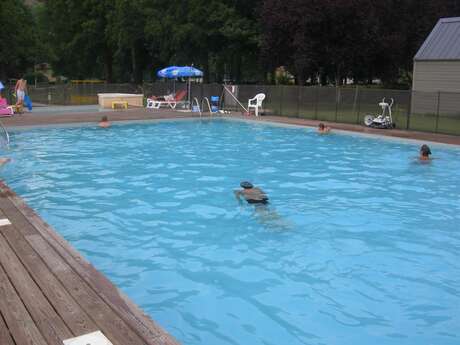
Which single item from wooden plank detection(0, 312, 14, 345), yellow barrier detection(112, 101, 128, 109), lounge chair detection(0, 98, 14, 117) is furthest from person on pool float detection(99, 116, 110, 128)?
wooden plank detection(0, 312, 14, 345)

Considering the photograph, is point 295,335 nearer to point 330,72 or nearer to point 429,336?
point 429,336

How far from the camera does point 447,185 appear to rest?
10.5 m

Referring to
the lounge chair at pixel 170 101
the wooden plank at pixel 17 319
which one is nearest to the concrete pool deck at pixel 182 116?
the lounge chair at pixel 170 101

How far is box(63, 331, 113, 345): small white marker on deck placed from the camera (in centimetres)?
339

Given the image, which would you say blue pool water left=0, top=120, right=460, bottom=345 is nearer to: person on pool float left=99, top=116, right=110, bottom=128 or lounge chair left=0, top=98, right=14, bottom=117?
person on pool float left=99, top=116, right=110, bottom=128

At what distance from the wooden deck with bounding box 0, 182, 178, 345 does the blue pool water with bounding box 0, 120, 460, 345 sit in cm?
82

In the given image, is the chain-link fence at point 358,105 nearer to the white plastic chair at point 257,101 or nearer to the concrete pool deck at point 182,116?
the white plastic chair at point 257,101

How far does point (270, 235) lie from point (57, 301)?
3858mm

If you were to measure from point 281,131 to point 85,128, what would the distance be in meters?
7.51

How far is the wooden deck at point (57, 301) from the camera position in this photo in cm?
353

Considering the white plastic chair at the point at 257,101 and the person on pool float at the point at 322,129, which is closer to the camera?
the person on pool float at the point at 322,129

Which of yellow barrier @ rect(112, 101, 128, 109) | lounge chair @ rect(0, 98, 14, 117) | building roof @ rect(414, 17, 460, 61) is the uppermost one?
building roof @ rect(414, 17, 460, 61)

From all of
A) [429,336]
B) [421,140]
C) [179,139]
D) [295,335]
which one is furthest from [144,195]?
[421,140]

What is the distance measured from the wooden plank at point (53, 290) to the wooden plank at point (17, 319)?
0.72 ft
